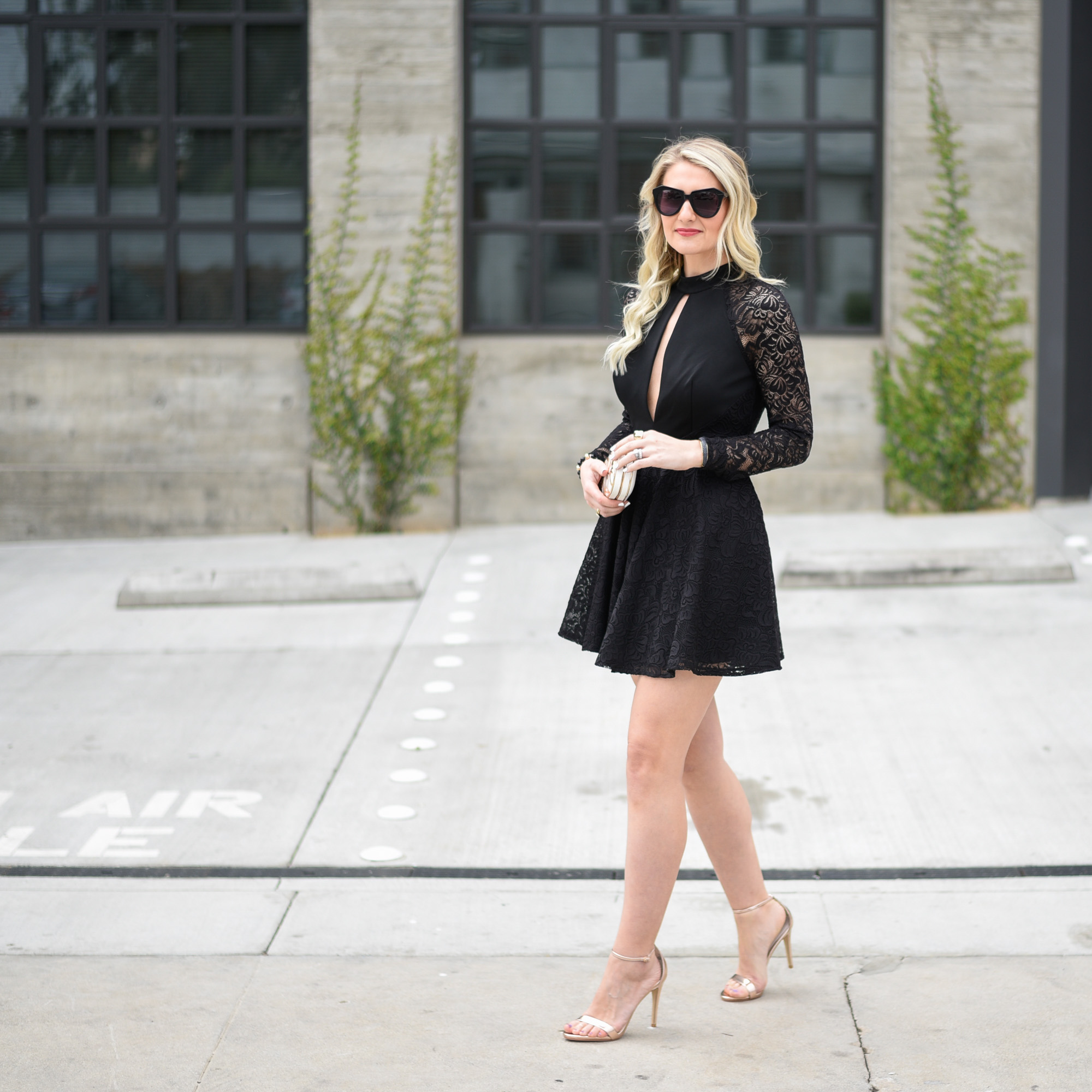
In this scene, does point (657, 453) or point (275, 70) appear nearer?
point (657, 453)

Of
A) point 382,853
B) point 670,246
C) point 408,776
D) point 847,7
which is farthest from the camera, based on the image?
point 847,7

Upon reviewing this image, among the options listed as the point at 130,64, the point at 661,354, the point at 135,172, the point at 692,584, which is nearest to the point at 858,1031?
the point at 692,584

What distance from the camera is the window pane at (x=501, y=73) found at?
9.35m

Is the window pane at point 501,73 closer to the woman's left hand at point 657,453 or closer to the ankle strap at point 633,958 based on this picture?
the woman's left hand at point 657,453

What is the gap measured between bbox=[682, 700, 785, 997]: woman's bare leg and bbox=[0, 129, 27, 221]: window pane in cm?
766

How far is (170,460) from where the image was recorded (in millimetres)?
9430

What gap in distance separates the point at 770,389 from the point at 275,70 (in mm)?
7172

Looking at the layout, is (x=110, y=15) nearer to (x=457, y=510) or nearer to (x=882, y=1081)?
(x=457, y=510)

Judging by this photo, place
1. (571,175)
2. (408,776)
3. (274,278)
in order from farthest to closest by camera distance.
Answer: (274,278) → (571,175) → (408,776)

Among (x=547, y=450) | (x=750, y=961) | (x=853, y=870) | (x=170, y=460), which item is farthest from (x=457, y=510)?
(x=750, y=961)

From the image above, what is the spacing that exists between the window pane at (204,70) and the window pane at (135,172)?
315 millimetres

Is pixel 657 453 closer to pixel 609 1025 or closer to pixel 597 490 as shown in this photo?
pixel 597 490

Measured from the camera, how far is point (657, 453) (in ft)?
10.0

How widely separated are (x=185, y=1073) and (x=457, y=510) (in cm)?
651
